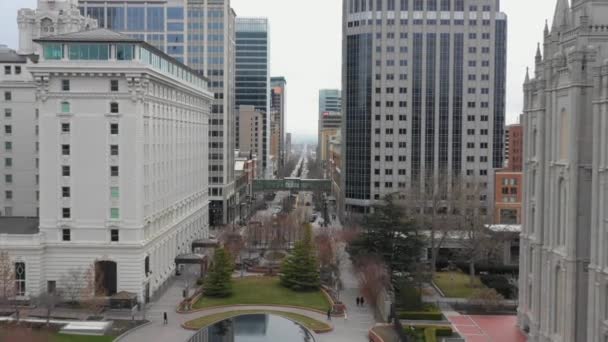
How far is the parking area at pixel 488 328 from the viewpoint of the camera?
46.3 metres

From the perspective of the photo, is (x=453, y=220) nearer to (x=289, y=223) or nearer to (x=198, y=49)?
(x=289, y=223)

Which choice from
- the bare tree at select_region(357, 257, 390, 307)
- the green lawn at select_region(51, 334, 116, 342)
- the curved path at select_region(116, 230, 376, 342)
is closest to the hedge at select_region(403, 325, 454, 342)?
the curved path at select_region(116, 230, 376, 342)

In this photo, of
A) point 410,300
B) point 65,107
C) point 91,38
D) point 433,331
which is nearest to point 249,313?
point 410,300

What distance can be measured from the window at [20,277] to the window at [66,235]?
3592 millimetres

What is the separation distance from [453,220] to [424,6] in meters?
39.0

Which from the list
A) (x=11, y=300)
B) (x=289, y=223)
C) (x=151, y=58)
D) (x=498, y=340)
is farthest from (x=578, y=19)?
(x=289, y=223)

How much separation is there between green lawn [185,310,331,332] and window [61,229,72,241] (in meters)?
12.9

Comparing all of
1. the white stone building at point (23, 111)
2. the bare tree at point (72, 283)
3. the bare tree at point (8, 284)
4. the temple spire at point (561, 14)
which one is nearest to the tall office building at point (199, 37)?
the white stone building at point (23, 111)

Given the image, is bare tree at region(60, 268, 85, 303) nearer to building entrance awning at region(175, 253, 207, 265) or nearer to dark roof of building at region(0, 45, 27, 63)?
building entrance awning at region(175, 253, 207, 265)

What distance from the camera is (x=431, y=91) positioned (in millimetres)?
99250

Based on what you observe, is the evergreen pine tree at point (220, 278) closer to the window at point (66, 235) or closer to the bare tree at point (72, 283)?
the bare tree at point (72, 283)

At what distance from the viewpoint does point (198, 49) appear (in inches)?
4173

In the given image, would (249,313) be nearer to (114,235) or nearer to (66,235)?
(114,235)

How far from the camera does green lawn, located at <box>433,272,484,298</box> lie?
59906 mm
